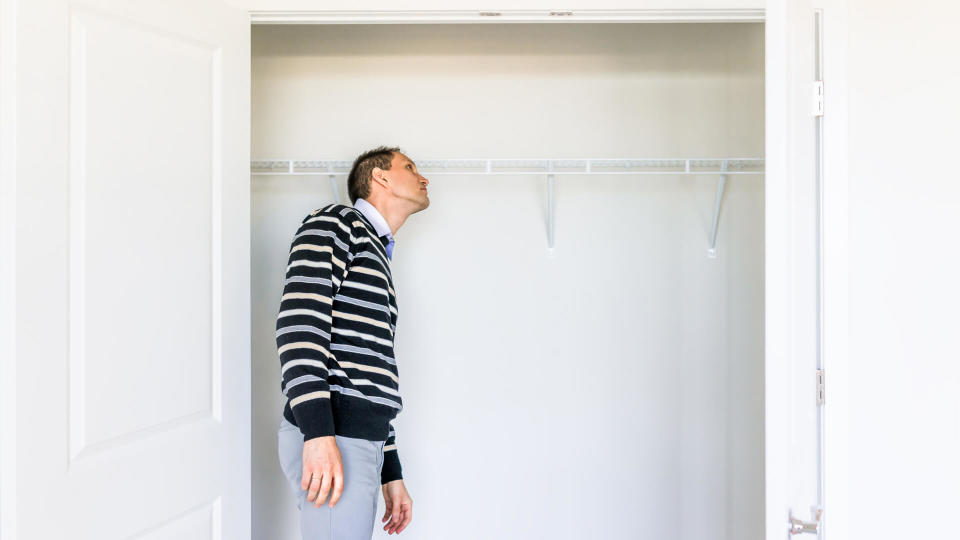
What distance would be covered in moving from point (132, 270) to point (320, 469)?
55 cm

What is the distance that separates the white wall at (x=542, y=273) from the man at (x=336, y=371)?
583 millimetres

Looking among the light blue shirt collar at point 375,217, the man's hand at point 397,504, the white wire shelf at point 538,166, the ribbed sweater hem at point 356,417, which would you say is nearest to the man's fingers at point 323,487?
the ribbed sweater hem at point 356,417

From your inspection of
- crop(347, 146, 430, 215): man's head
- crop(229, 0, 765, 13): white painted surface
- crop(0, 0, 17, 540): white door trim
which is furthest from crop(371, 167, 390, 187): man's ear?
crop(0, 0, 17, 540): white door trim

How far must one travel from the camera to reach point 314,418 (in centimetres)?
136

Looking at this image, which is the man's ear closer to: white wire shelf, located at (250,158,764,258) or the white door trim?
white wire shelf, located at (250,158,764,258)

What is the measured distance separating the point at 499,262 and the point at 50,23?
1.40 m

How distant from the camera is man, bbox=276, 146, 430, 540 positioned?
137 cm
